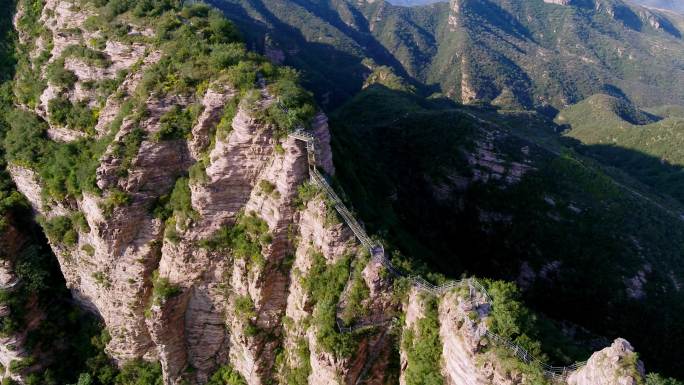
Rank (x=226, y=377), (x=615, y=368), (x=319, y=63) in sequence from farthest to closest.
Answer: (x=319, y=63)
(x=226, y=377)
(x=615, y=368)

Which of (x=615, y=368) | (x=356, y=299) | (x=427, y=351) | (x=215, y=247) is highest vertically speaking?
(x=615, y=368)

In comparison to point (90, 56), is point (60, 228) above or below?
below

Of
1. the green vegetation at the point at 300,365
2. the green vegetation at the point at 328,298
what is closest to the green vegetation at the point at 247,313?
the green vegetation at the point at 300,365

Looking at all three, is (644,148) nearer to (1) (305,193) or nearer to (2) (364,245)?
(2) (364,245)

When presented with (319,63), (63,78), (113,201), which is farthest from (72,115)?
(319,63)

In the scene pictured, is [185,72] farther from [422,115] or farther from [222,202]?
[422,115]

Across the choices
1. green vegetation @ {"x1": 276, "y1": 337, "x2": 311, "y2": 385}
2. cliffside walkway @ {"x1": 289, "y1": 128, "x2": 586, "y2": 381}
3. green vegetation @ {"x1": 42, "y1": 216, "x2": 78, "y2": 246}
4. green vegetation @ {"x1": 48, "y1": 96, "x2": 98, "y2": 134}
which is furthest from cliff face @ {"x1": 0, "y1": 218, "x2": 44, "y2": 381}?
cliffside walkway @ {"x1": 289, "y1": 128, "x2": 586, "y2": 381}

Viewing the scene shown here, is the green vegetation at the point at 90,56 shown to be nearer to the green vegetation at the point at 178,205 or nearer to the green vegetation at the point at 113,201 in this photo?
the green vegetation at the point at 113,201
